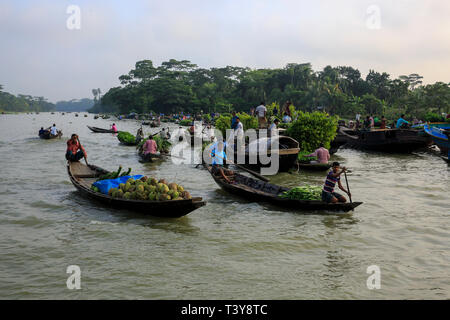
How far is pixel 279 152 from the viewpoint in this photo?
13805 millimetres

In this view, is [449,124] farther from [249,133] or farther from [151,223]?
[151,223]

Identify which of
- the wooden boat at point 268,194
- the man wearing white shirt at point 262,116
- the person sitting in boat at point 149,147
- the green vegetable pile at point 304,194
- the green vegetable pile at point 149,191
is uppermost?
→ the man wearing white shirt at point 262,116

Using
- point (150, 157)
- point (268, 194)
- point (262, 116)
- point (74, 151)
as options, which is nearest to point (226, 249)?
point (268, 194)

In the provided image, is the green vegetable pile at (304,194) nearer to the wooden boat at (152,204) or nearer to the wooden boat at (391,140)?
the wooden boat at (152,204)

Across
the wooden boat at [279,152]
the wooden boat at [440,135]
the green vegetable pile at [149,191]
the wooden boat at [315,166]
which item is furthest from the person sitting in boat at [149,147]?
the wooden boat at [440,135]

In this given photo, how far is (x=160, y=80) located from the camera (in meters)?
87.5

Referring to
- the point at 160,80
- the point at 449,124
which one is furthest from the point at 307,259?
the point at 160,80

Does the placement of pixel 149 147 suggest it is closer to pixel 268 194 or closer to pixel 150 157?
pixel 150 157

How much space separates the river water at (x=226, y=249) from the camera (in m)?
5.51

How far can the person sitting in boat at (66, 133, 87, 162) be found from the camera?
12305mm

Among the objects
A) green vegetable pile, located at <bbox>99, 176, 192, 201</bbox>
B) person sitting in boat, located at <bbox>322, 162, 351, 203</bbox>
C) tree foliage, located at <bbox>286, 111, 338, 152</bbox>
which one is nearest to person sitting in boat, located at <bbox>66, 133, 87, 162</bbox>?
green vegetable pile, located at <bbox>99, 176, 192, 201</bbox>

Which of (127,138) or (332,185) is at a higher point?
(127,138)

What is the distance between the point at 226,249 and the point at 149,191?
2.56 metres

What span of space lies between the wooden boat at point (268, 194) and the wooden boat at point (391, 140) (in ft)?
45.5
